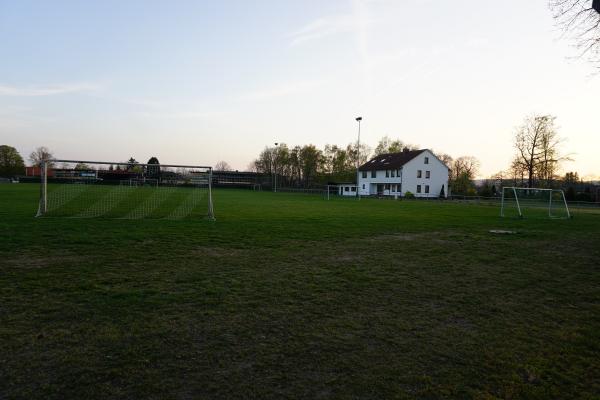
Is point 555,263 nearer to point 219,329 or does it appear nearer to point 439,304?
point 439,304

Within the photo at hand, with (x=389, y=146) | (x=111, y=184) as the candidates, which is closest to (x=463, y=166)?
(x=389, y=146)

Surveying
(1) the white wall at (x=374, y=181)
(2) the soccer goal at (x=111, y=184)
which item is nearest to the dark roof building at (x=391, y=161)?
(1) the white wall at (x=374, y=181)

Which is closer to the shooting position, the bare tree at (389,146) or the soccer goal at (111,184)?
the soccer goal at (111,184)

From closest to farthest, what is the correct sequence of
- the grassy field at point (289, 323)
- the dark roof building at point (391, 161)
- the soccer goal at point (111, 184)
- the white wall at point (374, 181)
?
the grassy field at point (289, 323), the soccer goal at point (111, 184), the dark roof building at point (391, 161), the white wall at point (374, 181)

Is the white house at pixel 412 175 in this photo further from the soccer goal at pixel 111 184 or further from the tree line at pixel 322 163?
the soccer goal at pixel 111 184

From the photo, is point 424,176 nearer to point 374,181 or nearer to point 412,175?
point 412,175

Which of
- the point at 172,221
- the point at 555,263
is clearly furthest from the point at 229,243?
the point at 555,263

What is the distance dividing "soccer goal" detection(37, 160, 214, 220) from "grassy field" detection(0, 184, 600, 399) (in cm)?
717

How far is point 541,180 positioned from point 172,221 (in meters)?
53.9

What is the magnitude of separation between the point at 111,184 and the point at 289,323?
19550 mm

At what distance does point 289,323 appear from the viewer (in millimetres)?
4352

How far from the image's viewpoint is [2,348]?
11.3 feet

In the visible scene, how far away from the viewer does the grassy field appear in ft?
9.98

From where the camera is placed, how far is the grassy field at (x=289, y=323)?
9.98 feet
